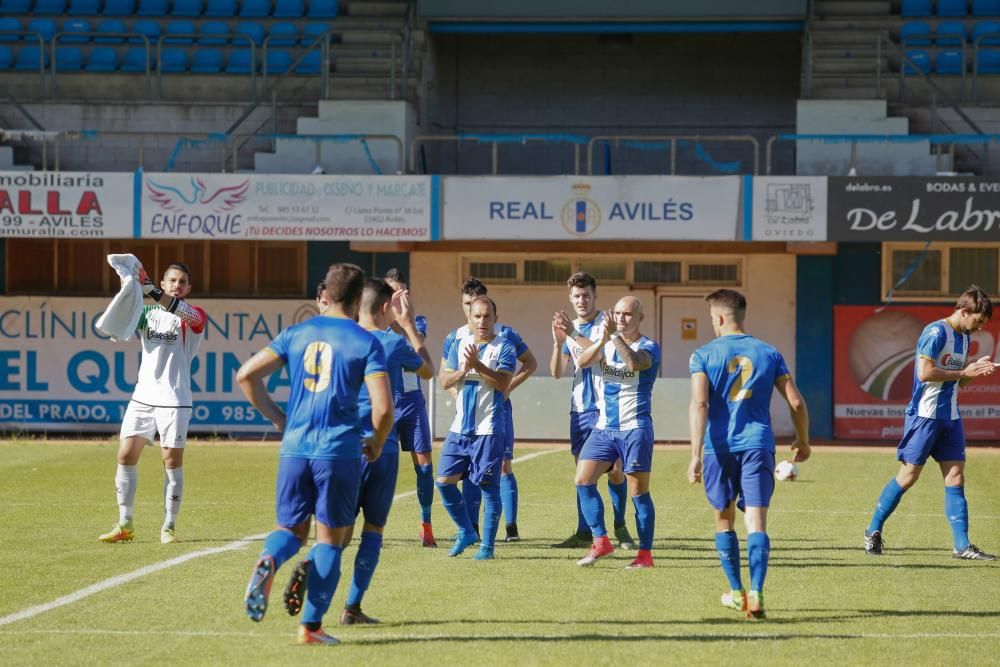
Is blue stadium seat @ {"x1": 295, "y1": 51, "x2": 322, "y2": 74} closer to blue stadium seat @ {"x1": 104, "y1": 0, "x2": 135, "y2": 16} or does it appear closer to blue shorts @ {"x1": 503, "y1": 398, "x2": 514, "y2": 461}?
blue stadium seat @ {"x1": 104, "y1": 0, "x2": 135, "y2": 16}

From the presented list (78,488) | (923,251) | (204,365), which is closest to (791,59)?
(923,251)

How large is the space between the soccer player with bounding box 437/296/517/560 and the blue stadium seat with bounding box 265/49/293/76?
1818 centimetres

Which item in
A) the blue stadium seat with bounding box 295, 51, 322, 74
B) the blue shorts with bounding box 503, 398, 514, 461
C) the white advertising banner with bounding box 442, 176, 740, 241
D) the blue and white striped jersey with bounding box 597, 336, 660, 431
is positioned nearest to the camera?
the blue and white striped jersey with bounding box 597, 336, 660, 431

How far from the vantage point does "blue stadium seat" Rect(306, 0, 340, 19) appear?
29.9m

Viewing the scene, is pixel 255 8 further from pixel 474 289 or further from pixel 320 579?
pixel 320 579

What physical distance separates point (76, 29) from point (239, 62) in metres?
3.57

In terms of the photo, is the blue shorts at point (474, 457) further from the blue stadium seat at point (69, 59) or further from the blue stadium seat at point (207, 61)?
the blue stadium seat at point (69, 59)

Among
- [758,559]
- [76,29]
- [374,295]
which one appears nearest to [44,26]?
[76,29]

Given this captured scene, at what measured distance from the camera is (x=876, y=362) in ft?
84.6

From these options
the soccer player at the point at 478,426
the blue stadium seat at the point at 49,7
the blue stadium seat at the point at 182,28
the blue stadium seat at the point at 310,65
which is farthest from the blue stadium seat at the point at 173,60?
the soccer player at the point at 478,426

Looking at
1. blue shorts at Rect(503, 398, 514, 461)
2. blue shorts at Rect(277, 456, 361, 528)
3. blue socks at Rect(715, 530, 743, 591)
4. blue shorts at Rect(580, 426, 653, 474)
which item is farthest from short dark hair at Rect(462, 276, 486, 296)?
blue shorts at Rect(277, 456, 361, 528)

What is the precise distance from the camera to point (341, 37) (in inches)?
1150

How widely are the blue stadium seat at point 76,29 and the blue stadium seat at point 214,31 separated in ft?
7.29

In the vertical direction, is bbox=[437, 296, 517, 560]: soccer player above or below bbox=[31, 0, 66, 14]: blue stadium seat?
below
